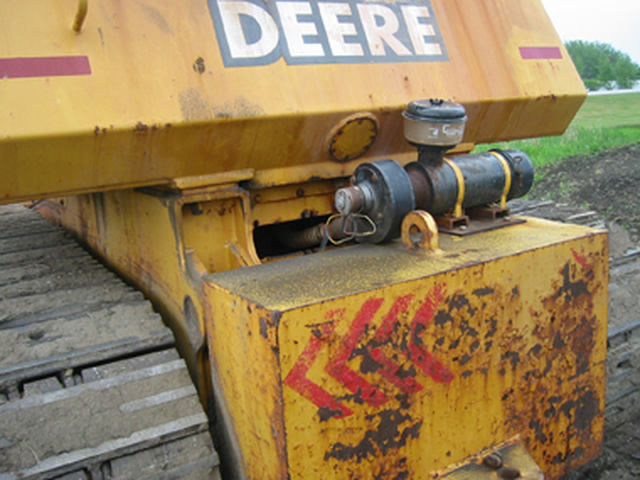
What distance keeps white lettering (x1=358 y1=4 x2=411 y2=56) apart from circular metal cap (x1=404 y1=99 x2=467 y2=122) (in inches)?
11.7

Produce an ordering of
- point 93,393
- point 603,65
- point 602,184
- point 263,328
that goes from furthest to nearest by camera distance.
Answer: point 603,65
point 602,184
point 93,393
point 263,328

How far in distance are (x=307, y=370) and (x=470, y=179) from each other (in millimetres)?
1037

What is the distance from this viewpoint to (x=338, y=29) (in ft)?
7.81

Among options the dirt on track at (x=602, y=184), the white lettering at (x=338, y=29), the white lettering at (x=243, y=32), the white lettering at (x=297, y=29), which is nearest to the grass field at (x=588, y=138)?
the dirt on track at (x=602, y=184)

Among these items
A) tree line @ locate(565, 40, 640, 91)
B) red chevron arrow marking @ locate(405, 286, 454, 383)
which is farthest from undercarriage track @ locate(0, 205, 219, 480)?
tree line @ locate(565, 40, 640, 91)

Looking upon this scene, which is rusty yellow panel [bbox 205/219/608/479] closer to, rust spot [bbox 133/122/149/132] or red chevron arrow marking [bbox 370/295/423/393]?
red chevron arrow marking [bbox 370/295/423/393]

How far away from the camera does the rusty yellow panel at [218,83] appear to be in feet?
6.10

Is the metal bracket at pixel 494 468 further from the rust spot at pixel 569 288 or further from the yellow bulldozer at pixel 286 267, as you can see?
the rust spot at pixel 569 288

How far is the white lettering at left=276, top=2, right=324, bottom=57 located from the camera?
227 centimetres

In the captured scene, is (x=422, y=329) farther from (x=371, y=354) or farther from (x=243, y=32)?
(x=243, y=32)

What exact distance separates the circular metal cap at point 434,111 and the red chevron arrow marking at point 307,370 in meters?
0.89

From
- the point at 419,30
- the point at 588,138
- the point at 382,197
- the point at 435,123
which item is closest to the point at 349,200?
the point at 382,197

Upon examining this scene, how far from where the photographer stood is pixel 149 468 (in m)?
1.81

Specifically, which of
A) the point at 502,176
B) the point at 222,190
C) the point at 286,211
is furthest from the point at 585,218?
the point at 222,190
